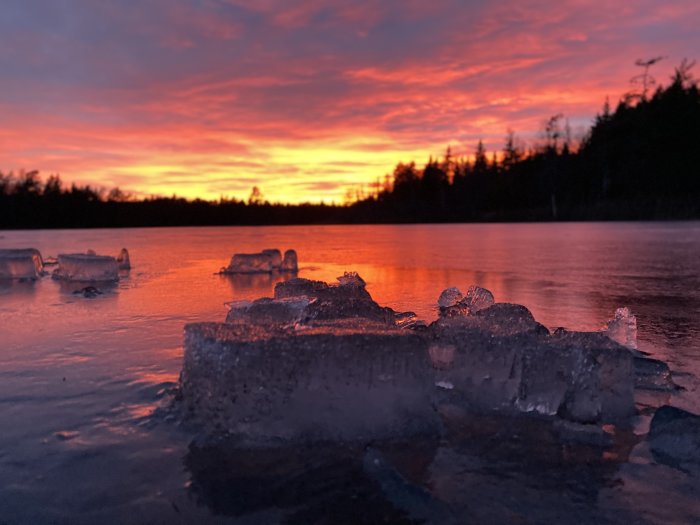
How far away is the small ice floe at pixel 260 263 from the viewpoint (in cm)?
779

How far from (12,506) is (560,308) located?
404 centimetres

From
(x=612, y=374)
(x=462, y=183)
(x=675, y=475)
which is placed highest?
(x=462, y=183)

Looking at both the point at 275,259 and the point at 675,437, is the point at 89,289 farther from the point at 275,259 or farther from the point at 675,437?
the point at 675,437

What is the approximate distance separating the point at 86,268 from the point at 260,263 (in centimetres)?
254

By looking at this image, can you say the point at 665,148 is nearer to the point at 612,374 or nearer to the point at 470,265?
the point at 470,265

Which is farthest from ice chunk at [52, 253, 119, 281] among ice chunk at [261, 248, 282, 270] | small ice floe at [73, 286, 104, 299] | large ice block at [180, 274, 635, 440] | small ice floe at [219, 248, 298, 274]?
large ice block at [180, 274, 635, 440]

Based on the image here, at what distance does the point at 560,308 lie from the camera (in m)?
4.30

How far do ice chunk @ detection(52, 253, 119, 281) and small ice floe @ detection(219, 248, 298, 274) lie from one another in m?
1.64

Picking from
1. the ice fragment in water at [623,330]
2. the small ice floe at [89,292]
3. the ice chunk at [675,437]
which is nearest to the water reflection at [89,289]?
the small ice floe at [89,292]

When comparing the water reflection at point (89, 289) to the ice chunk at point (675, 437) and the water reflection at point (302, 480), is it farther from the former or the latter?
the ice chunk at point (675, 437)

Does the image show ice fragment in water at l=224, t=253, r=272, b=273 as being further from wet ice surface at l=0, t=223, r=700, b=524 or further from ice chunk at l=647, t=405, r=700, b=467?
ice chunk at l=647, t=405, r=700, b=467

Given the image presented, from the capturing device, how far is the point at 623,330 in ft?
9.68

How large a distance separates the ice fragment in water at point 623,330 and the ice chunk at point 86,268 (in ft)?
Result: 19.9

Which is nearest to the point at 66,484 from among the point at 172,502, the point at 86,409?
the point at 172,502
